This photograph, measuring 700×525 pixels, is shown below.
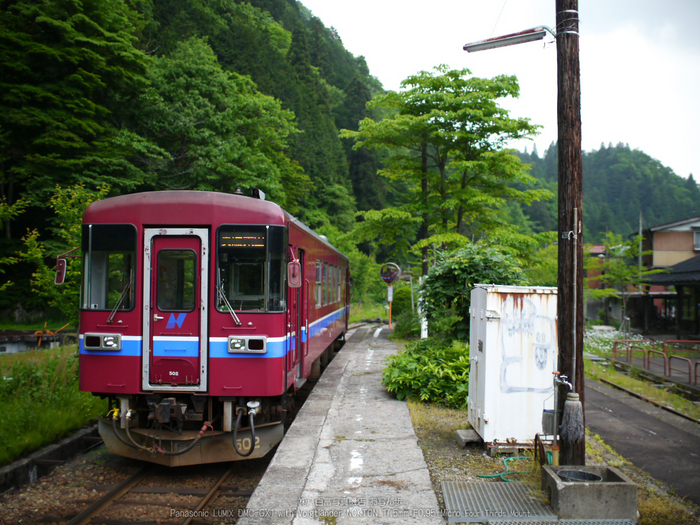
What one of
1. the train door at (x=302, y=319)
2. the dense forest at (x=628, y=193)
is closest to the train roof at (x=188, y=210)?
the train door at (x=302, y=319)

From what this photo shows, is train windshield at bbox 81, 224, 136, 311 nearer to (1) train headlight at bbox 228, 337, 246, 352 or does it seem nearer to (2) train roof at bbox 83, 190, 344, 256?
(2) train roof at bbox 83, 190, 344, 256

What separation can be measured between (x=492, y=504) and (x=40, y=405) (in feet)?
21.4

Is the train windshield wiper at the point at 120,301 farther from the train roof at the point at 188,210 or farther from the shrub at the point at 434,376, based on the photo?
the shrub at the point at 434,376

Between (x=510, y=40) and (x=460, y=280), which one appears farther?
(x=460, y=280)

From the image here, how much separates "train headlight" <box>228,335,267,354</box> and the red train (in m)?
0.01

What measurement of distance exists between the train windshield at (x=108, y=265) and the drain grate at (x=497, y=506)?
4162 mm

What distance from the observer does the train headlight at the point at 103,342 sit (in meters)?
6.13

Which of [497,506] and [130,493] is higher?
[497,506]

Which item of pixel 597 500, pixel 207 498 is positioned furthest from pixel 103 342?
pixel 597 500

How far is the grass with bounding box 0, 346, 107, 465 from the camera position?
259 inches

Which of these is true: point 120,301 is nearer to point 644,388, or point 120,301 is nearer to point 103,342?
point 103,342

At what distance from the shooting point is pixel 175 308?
20.5ft

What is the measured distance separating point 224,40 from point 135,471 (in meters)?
40.1

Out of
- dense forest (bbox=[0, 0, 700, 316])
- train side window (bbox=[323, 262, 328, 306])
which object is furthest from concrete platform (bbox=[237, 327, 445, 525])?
dense forest (bbox=[0, 0, 700, 316])
